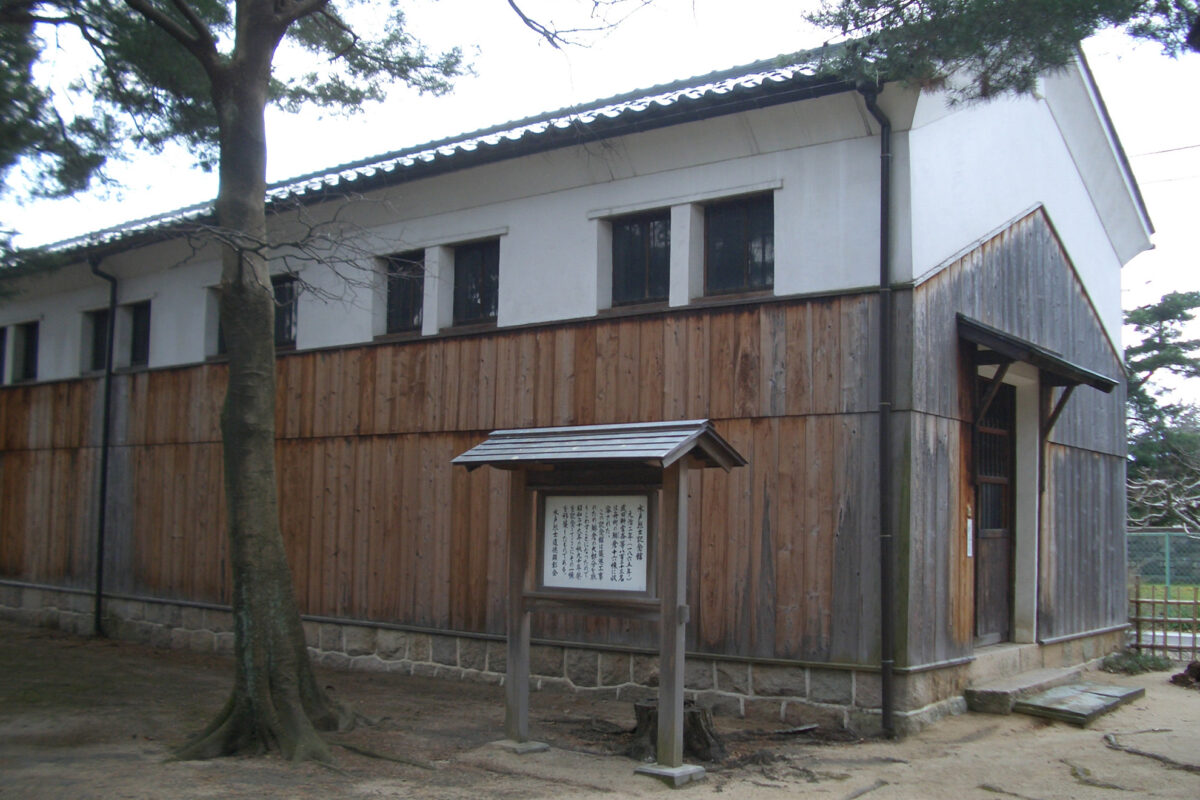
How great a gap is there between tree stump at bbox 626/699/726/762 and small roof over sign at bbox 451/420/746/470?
1.83 meters

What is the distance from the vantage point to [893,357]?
29.1 ft

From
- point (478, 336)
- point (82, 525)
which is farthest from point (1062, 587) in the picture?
point (82, 525)

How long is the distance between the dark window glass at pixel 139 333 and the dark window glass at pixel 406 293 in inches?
194

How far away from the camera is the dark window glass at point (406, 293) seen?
12.3m

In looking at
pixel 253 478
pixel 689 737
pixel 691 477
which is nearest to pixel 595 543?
pixel 689 737

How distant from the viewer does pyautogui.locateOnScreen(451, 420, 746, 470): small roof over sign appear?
716 centimetres

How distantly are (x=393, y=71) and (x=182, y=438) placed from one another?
6484 millimetres

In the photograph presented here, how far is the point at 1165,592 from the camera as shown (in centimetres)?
1405

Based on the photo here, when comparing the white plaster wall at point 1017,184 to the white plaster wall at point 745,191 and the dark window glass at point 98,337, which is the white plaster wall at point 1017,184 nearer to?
the white plaster wall at point 745,191

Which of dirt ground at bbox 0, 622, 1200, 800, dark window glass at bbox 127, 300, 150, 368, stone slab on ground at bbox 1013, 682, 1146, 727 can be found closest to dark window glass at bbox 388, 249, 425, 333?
dirt ground at bbox 0, 622, 1200, 800

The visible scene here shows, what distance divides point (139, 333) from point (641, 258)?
8721mm

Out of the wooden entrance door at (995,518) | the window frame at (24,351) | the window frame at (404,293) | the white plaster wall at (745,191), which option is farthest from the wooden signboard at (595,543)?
A: the window frame at (24,351)

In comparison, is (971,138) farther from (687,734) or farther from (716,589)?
Answer: (687,734)

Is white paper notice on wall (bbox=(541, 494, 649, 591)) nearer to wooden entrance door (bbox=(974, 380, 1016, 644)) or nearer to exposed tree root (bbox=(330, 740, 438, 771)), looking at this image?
exposed tree root (bbox=(330, 740, 438, 771))
